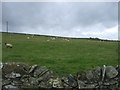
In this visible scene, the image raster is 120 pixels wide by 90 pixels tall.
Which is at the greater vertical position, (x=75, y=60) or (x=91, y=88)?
(x=75, y=60)

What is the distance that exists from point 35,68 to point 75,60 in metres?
5.72

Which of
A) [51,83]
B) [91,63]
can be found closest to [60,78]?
[51,83]

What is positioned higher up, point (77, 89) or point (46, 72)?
point (46, 72)

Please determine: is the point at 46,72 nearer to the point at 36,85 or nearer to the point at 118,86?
the point at 36,85

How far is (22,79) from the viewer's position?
14.1 meters

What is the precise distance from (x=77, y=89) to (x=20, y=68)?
387cm

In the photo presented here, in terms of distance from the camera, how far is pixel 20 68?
14562 millimetres

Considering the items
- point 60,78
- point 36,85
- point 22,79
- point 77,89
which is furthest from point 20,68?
point 77,89

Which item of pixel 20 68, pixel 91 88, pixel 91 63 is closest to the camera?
pixel 91 88

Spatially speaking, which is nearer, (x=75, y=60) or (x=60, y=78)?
(x=60, y=78)

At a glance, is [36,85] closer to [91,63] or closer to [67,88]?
[67,88]

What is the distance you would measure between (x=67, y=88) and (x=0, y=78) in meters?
4.19

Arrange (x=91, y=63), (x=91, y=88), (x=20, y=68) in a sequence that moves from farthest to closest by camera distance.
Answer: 1. (x=91, y=63)
2. (x=20, y=68)
3. (x=91, y=88)

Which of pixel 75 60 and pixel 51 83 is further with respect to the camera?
pixel 75 60
